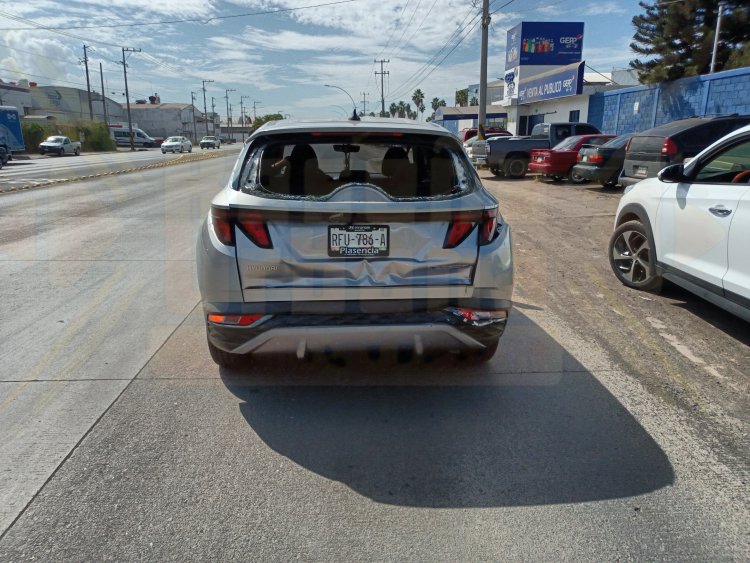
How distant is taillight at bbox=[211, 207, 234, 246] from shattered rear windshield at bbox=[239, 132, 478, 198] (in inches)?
9.1

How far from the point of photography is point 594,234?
9.54 metres

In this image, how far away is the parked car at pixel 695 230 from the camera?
440 cm

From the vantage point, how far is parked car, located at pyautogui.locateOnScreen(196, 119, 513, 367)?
331 cm

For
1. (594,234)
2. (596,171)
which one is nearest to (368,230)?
(594,234)

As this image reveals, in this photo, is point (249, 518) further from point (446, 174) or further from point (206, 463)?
point (446, 174)

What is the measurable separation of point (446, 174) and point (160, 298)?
350 centimetres

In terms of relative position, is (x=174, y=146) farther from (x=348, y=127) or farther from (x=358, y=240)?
(x=358, y=240)

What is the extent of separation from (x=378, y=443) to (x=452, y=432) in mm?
454

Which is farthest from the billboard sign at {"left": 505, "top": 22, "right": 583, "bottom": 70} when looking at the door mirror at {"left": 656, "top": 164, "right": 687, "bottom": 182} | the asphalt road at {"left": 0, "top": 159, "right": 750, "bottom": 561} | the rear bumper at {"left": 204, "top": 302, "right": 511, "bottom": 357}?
the rear bumper at {"left": 204, "top": 302, "right": 511, "bottom": 357}

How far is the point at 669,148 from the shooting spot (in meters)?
11.2

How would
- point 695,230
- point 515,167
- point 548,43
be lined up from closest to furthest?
point 695,230
point 515,167
point 548,43

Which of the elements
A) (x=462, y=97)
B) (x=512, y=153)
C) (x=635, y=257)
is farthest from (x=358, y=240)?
(x=462, y=97)

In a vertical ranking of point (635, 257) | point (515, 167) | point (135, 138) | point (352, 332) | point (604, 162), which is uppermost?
point (135, 138)

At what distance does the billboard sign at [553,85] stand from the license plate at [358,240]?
3098 cm
